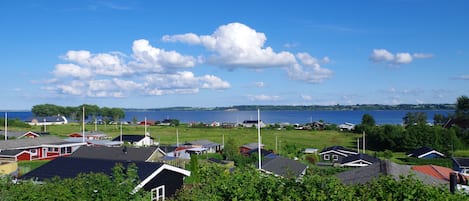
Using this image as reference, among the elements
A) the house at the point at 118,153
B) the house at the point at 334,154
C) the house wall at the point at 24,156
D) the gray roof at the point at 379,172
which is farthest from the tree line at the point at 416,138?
the house wall at the point at 24,156

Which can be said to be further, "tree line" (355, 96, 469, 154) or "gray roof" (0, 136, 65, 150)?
"tree line" (355, 96, 469, 154)

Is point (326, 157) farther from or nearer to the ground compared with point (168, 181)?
nearer to the ground

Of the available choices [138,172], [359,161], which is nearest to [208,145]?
[359,161]

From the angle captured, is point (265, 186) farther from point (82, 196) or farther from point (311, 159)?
point (311, 159)

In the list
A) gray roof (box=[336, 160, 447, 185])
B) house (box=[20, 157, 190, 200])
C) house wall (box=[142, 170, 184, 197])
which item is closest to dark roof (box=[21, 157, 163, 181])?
house (box=[20, 157, 190, 200])

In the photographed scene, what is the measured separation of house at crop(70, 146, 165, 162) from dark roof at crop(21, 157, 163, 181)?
12099mm

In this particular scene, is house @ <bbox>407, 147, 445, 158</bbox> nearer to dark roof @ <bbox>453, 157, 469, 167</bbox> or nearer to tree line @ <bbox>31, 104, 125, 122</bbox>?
dark roof @ <bbox>453, 157, 469, 167</bbox>

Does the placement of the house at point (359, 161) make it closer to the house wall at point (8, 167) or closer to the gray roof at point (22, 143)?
the house wall at point (8, 167)

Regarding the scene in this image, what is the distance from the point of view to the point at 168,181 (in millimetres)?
16250

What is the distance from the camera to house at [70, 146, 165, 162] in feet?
95.2

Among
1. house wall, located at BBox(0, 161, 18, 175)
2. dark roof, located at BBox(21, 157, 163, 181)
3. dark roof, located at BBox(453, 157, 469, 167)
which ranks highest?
dark roof, located at BBox(21, 157, 163, 181)

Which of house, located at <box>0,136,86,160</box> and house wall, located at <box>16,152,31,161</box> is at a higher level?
house, located at <box>0,136,86,160</box>

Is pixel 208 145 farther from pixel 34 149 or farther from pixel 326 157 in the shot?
pixel 34 149

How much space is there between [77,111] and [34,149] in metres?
102
